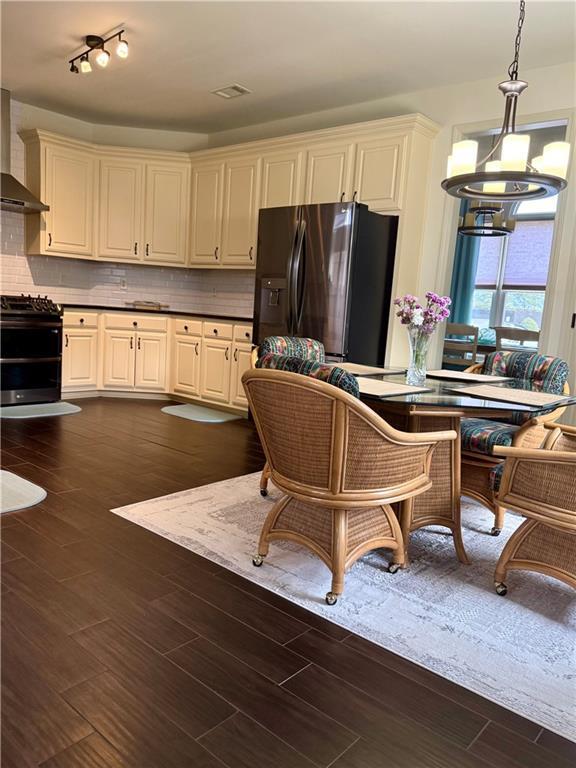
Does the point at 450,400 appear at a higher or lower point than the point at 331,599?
higher

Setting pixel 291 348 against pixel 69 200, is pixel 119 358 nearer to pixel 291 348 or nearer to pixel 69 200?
pixel 69 200

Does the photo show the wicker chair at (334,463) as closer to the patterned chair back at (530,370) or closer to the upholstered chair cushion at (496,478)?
the upholstered chair cushion at (496,478)

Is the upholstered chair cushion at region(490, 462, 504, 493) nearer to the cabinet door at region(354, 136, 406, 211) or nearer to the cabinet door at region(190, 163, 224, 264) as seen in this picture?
the cabinet door at region(354, 136, 406, 211)

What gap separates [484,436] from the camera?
271cm

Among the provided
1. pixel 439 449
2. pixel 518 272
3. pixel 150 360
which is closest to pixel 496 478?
pixel 439 449

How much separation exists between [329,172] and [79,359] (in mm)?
2941

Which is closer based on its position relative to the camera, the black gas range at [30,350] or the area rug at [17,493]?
the area rug at [17,493]

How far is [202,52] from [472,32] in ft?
5.96

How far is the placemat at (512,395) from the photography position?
7.32 ft

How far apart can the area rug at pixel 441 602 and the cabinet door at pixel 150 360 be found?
2.96 meters

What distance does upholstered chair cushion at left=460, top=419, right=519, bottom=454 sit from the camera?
2678 millimetres

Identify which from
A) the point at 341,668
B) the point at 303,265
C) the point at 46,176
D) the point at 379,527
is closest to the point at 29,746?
the point at 341,668

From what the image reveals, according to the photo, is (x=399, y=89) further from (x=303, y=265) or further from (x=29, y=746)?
(x=29, y=746)

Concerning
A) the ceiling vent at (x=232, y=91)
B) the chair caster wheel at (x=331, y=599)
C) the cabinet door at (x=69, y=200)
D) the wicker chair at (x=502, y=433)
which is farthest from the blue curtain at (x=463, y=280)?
the chair caster wheel at (x=331, y=599)
